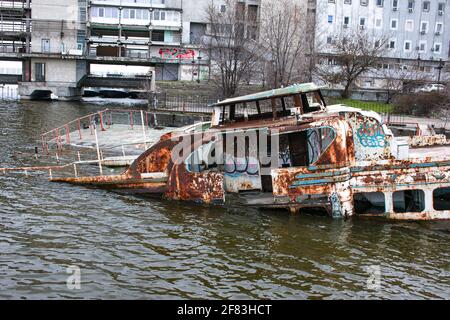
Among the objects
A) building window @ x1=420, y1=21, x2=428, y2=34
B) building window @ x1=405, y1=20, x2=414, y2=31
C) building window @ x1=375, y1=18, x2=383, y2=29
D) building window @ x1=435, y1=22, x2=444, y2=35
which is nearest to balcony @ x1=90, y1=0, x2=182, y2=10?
building window @ x1=375, y1=18, x2=383, y2=29

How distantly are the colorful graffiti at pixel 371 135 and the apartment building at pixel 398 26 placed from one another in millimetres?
56762

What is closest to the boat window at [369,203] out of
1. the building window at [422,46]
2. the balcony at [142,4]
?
the building window at [422,46]

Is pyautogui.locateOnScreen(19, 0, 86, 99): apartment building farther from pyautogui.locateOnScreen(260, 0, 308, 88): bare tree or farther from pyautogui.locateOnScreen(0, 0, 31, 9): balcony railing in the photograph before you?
pyautogui.locateOnScreen(260, 0, 308, 88): bare tree

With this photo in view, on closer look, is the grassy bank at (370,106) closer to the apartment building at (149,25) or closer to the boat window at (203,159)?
the apartment building at (149,25)

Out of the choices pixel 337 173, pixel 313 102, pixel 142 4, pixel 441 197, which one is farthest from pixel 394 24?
pixel 337 173

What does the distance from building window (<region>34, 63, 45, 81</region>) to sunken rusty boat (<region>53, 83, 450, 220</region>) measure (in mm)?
61685

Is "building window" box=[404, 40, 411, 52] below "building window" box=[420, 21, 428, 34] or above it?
below

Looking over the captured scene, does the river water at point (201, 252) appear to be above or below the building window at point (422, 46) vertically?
below

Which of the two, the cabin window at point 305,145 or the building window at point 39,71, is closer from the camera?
the cabin window at point 305,145

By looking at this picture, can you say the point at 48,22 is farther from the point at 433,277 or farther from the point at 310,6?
the point at 433,277

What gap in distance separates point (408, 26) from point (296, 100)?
218 ft

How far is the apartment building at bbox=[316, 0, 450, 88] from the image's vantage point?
7181 centimetres

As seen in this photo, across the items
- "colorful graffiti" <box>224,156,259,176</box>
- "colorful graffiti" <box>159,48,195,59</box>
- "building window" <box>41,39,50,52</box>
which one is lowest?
"colorful graffiti" <box>224,156,259,176</box>

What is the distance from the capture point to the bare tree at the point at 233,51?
49.1 m
